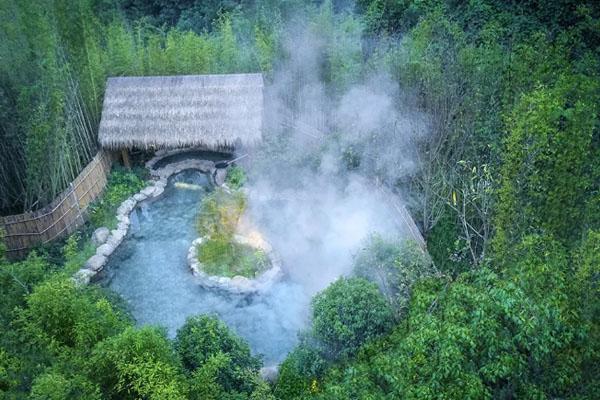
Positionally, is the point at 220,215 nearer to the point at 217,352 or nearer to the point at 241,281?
the point at 241,281

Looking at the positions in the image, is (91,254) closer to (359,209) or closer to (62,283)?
(62,283)

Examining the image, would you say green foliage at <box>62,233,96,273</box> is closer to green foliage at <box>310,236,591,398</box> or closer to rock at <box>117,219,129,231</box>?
rock at <box>117,219,129,231</box>

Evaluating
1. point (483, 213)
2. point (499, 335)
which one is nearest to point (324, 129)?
point (483, 213)

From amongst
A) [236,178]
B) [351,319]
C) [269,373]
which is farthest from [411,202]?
[269,373]

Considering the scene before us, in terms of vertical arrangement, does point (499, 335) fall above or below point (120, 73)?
above

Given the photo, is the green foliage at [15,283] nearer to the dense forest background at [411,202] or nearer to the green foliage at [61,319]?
the dense forest background at [411,202]
